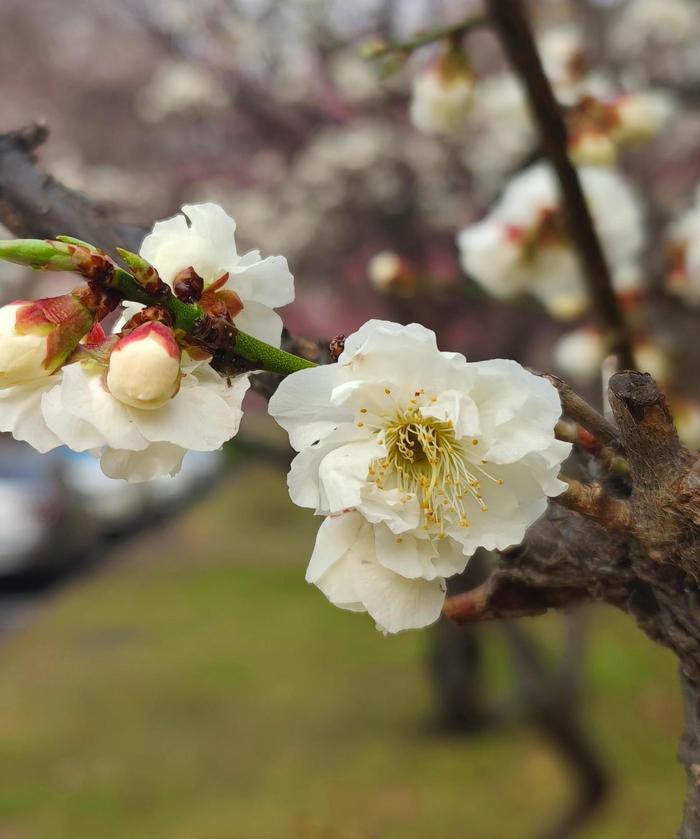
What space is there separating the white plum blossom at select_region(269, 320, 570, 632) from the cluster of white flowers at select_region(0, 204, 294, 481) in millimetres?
66

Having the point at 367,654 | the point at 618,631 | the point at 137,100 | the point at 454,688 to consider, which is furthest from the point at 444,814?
the point at 137,100

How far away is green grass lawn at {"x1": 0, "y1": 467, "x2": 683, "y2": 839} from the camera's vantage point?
4277 millimetres

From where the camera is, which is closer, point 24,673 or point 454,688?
point 454,688

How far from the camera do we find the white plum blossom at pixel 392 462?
660mm

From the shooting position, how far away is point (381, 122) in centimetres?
555

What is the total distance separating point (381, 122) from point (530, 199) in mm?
4126

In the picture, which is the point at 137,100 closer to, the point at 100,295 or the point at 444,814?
the point at 444,814

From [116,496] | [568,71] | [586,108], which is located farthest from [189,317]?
[116,496]

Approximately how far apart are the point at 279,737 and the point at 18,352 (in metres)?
4.89

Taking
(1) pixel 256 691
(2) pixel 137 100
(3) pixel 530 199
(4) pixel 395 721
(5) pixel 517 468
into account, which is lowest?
(1) pixel 256 691

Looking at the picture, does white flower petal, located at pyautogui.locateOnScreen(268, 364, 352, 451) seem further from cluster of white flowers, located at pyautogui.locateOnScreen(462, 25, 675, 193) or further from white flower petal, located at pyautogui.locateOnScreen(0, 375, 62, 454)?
cluster of white flowers, located at pyautogui.locateOnScreen(462, 25, 675, 193)

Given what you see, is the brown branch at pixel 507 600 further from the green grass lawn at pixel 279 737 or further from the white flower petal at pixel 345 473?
the green grass lawn at pixel 279 737

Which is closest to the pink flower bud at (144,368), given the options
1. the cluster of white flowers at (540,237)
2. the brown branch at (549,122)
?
the brown branch at (549,122)

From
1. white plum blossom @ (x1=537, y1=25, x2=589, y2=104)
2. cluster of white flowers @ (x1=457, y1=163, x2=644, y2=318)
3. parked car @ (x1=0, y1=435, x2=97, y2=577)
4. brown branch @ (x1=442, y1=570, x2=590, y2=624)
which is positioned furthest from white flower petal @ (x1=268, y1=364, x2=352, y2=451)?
parked car @ (x1=0, y1=435, x2=97, y2=577)
